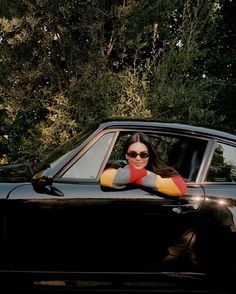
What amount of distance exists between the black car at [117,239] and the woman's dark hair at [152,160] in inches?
6.5

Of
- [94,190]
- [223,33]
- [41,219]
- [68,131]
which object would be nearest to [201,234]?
[94,190]

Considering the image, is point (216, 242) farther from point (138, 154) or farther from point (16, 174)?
point (16, 174)

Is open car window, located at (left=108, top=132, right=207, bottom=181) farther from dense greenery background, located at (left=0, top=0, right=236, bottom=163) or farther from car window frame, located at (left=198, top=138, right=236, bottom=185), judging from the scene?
dense greenery background, located at (left=0, top=0, right=236, bottom=163)

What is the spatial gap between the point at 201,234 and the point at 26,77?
7.41 meters

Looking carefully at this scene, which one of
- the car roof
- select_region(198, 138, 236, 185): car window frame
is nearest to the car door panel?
select_region(198, 138, 236, 185): car window frame

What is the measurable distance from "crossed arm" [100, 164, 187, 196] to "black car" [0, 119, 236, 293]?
5 centimetres

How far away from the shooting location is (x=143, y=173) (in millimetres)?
3352

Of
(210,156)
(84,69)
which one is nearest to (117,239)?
(210,156)

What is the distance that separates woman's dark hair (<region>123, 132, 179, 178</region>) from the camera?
3.39 m

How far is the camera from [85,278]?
3303mm

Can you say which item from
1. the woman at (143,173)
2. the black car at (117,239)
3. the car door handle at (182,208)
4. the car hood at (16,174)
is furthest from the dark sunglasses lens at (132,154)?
the car hood at (16,174)

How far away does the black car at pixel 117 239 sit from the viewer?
3283mm

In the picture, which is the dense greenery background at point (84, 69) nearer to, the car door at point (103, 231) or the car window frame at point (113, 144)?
the car window frame at point (113, 144)

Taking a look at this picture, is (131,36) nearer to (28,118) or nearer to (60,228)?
(28,118)
